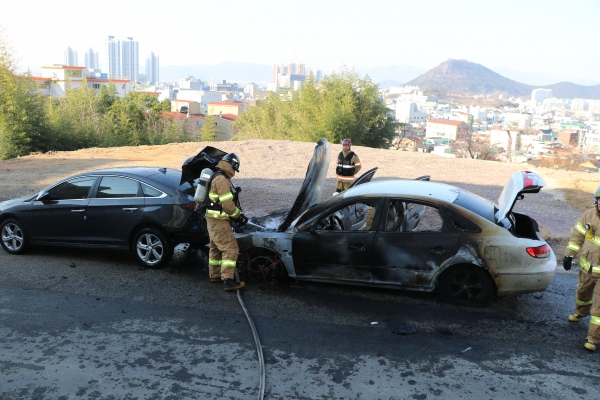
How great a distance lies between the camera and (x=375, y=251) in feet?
21.3

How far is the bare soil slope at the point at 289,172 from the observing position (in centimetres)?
1349

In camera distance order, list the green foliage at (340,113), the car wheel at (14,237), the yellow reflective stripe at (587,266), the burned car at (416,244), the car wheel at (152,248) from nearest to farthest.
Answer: the yellow reflective stripe at (587,266), the burned car at (416,244), the car wheel at (152,248), the car wheel at (14,237), the green foliage at (340,113)

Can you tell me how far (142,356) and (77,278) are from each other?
2803 mm

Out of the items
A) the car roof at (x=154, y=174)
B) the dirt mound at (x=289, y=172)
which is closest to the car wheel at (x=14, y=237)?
the car roof at (x=154, y=174)

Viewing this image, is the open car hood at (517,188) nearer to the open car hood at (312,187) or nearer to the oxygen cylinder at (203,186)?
the open car hood at (312,187)

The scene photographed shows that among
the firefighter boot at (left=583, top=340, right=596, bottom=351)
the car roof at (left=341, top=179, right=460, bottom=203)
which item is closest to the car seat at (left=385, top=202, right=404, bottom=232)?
the car roof at (left=341, top=179, right=460, bottom=203)

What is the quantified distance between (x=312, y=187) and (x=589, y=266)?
3530 mm

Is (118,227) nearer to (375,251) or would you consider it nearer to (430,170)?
(375,251)

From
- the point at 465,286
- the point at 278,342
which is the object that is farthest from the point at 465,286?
the point at 278,342

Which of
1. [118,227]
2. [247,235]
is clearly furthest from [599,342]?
[118,227]

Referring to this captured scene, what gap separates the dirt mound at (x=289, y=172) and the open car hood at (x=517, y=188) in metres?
4.60

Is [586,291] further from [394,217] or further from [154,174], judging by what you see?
[154,174]

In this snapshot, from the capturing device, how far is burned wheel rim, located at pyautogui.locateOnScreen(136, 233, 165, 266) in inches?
308

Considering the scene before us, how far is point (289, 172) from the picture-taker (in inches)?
742
